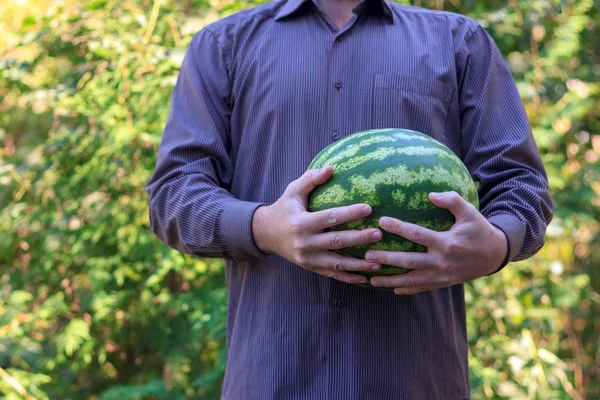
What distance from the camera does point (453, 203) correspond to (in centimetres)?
143

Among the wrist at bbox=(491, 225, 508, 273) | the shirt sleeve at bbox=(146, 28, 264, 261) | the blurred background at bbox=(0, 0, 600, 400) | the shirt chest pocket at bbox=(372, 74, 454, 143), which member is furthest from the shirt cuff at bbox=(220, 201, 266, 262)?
the blurred background at bbox=(0, 0, 600, 400)

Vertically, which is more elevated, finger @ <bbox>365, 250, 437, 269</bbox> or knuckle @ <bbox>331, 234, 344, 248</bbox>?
knuckle @ <bbox>331, 234, 344, 248</bbox>

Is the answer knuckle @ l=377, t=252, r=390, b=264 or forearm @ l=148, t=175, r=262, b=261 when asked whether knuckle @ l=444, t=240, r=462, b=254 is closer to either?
knuckle @ l=377, t=252, r=390, b=264

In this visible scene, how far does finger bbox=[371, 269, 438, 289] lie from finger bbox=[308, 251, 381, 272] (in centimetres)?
5

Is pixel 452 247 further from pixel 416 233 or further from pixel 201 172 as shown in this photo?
pixel 201 172

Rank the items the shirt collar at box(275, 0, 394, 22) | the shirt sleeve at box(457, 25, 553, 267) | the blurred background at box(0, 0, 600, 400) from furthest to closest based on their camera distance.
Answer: the blurred background at box(0, 0, 600, 400) < the shirt collar at box(275, 0, 394, 22) < the shirt sleeve at box(457, 25, 553, 267)

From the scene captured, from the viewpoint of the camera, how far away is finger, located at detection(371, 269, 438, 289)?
1.46 meters

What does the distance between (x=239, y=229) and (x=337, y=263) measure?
303 millimetres

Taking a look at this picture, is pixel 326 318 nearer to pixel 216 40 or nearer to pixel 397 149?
pixel 397 149

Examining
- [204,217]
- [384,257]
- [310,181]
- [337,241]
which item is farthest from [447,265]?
[204,217]

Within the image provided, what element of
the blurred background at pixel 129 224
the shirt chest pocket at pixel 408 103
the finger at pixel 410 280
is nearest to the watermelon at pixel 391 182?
the finger at pixel 410 280

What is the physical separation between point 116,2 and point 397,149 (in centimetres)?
229

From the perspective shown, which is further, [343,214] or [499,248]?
[499,248]

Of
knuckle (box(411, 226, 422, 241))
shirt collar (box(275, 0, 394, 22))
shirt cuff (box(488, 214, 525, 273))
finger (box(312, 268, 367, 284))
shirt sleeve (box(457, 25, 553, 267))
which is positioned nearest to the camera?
knuckle (box(411, 226, 422, 241))
